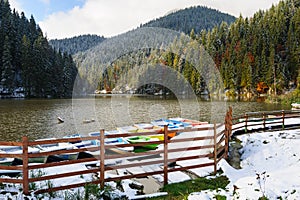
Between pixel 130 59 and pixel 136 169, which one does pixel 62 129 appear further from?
pixel 130 59

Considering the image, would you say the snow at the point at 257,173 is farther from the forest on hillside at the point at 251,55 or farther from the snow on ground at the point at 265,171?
the forest on hillside at the point at 251,55

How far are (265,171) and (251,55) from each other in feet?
292

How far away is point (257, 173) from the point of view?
8.45 metres

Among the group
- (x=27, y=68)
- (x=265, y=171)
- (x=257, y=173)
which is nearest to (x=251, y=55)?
(x=27, y=68)

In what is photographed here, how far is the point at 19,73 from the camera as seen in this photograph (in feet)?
268

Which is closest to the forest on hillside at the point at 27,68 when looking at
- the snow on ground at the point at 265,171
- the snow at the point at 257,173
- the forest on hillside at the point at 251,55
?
the forest on hillside at the point at 251,55

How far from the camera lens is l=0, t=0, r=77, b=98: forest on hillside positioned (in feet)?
249

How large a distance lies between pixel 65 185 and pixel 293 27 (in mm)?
99978

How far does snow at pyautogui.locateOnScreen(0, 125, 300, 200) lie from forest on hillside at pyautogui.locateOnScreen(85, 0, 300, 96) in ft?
179

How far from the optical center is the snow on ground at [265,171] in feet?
19.0

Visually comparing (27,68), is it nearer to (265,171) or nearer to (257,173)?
(257,173)

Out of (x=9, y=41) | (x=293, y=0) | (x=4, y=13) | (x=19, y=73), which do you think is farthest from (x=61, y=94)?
(x=293, y=0)

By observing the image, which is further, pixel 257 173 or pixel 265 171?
pixel 257 173

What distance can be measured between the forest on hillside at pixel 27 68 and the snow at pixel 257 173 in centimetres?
7604
